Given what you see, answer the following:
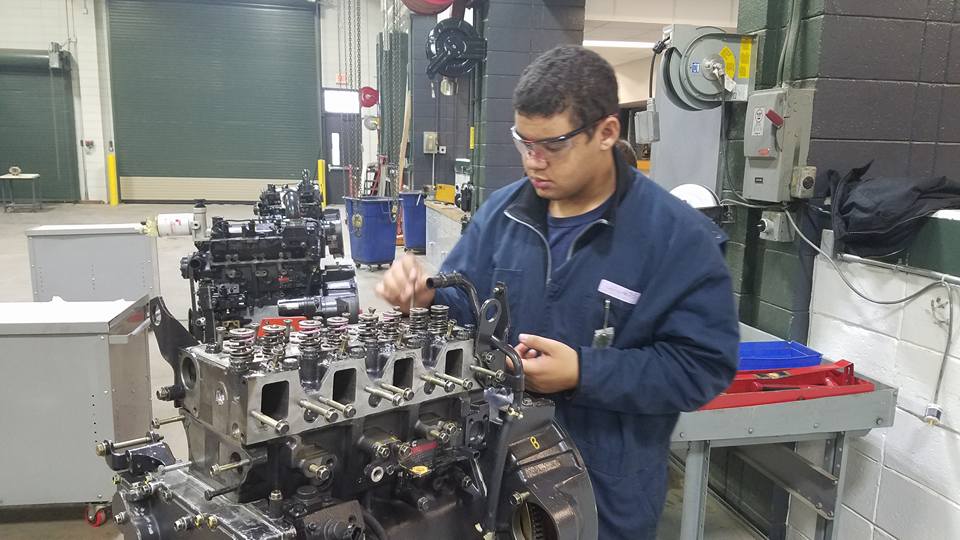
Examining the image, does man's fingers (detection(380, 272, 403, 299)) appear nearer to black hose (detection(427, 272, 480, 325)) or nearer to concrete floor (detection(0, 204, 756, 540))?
black hose (detection(427, 272, 480, 325))

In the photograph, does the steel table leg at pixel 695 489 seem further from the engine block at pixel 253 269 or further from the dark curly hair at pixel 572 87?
the engine block at pixel 253 269

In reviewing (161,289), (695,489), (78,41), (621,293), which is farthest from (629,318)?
(78,41)

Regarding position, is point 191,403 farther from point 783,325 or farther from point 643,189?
point 783,325

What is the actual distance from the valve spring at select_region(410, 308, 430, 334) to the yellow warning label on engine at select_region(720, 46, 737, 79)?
1.99 m

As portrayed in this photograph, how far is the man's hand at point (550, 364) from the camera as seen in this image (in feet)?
3.56

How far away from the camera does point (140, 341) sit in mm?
2762

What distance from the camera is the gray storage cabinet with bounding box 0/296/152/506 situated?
94.7 inches

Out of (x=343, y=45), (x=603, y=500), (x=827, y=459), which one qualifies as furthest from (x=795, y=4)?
(x=343, y=45)

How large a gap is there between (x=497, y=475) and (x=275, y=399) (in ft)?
1.22

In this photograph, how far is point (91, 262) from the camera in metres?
4.15

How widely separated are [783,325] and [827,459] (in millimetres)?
559

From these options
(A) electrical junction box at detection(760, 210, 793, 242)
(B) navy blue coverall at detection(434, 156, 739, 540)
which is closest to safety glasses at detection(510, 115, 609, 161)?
(B) navy blue coverall at detection(434, 156, 739, 540)

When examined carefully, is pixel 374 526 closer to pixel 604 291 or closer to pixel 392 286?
pixel 392 286

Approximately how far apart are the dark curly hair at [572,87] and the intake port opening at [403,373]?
450mm
